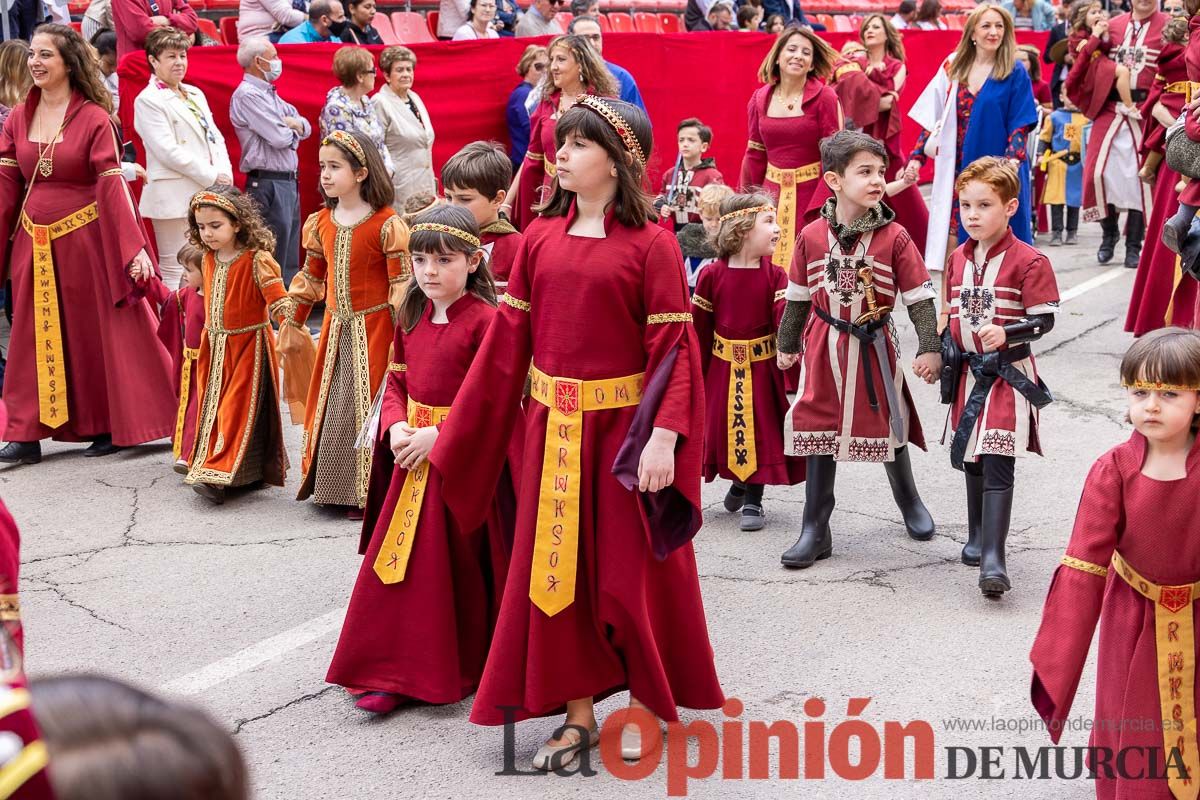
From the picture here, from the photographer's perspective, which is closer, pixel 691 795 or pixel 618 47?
pixel 691 795

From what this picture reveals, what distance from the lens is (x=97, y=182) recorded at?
7141 mm

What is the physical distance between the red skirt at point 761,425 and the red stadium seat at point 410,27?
8824mm

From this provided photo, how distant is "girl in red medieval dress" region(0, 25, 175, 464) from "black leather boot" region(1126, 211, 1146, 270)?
27.1 feet

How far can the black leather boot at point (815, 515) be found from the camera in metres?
5.54

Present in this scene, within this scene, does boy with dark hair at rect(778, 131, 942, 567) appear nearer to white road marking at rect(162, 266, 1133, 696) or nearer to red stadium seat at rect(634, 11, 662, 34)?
white road marking at rect(162, 266, 1133, 696)

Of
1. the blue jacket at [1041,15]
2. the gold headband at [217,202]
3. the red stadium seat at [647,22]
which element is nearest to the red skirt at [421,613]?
the gold headband at [217,202]

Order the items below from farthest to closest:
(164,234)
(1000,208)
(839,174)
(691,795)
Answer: (164,234) < (839,174) < (1000,208) < (691,795)

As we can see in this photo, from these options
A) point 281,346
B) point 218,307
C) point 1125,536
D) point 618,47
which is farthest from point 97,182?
point 618,47

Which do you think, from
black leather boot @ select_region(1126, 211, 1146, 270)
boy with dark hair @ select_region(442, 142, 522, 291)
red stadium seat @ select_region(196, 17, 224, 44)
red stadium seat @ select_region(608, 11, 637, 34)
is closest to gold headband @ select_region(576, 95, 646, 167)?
boy with dark hair @ select_region(442, 142, 522, 291)

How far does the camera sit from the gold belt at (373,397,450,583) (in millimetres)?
4328

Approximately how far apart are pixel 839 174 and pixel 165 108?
501 centimetres

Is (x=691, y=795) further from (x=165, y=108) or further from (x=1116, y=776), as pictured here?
(x=165, y=108)

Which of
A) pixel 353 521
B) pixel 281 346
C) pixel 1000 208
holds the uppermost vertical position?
pixel 1000 208

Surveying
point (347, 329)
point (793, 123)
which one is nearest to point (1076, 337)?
point (793, 123)
